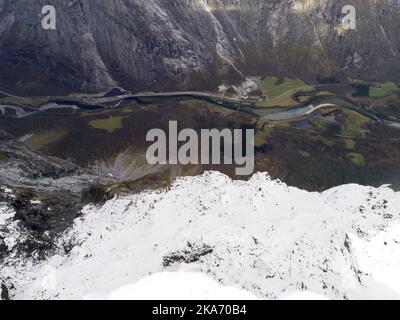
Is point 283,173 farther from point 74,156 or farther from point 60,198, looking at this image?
point 60,198

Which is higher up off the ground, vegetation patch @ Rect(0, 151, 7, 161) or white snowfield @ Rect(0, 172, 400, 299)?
vegetation patch @ Rect(0, 151, 7, 161)

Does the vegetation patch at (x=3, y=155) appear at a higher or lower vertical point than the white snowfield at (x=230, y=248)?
higher

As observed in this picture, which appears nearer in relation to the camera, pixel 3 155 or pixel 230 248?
pixel 230 248

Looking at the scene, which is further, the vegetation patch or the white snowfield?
the vegetation patch

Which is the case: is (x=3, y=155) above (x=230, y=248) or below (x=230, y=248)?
above

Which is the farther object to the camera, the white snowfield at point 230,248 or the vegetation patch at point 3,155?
the vegetation patch at point 3,155
